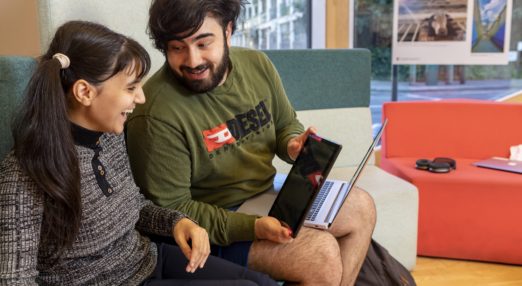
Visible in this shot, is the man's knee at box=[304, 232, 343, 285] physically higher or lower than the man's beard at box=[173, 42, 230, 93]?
lower

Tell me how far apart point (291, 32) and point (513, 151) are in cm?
144

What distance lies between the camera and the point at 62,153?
3.55 ft

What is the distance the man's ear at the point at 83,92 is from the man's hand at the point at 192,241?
1.23 ft

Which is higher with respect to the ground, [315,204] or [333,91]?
[333,91]

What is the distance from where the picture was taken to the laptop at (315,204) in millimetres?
1388

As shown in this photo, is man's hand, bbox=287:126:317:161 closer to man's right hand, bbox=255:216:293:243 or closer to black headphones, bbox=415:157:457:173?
man's right hand, bbox=255:216:293:243

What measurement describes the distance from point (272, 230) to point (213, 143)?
1.03ft

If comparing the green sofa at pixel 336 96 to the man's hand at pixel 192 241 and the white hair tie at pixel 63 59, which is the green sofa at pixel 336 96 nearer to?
the man's hand at pixel 192 241

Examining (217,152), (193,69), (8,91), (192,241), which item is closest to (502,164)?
(217,152)

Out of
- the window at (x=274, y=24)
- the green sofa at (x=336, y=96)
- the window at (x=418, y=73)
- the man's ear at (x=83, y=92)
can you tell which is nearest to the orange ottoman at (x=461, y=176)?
the green sofa at (x=336, y=96)

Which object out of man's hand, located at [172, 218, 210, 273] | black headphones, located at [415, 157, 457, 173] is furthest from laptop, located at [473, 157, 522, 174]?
man's hand, located at [172, 218, 210, 273]

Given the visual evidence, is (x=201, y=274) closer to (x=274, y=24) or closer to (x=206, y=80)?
(x=206, y=80)

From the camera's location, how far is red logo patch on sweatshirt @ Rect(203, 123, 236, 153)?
1.53m

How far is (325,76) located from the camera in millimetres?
2574
